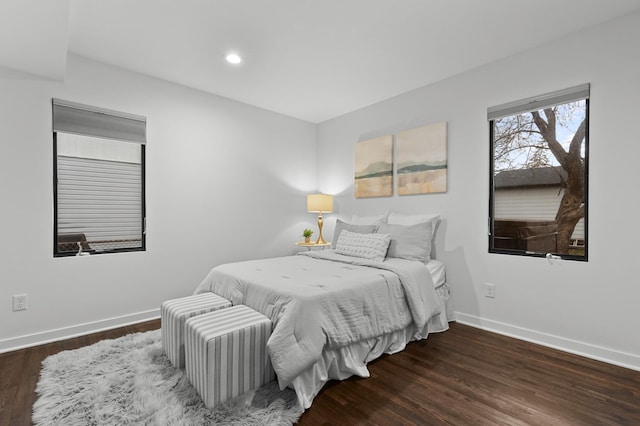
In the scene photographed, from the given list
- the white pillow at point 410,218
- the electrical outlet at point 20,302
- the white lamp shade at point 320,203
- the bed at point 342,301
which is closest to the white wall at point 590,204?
the white pillow at point 410,218

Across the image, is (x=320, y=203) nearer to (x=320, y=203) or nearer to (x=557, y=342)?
(x=320, y=203)

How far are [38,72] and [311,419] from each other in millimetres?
3405

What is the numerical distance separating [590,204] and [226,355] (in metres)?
2.87

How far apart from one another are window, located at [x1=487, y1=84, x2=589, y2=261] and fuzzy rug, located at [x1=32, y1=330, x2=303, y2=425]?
2435mm

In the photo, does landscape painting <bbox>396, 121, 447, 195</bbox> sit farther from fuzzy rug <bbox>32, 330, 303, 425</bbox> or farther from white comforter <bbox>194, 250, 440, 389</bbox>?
Answer: fuzzy rug <bbox>32, 330, 303, 425</bbox>

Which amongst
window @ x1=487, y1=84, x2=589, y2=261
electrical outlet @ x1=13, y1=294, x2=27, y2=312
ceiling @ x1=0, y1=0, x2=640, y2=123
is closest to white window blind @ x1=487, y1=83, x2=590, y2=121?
window @ x1=487, y1=84, x2=589, y2=261

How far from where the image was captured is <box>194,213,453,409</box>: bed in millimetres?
1873

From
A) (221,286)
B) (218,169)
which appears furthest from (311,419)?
(218,169)

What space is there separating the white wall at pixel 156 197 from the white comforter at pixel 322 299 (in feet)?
3.28

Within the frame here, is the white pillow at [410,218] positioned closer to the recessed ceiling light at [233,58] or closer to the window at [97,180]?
the recessed ceiling light at [233,58]

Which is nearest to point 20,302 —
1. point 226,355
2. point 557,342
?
point 226,355

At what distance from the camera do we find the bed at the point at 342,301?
6.15 ft

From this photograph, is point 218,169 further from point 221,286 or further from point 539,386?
point 539,386

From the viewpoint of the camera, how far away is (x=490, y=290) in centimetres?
299
